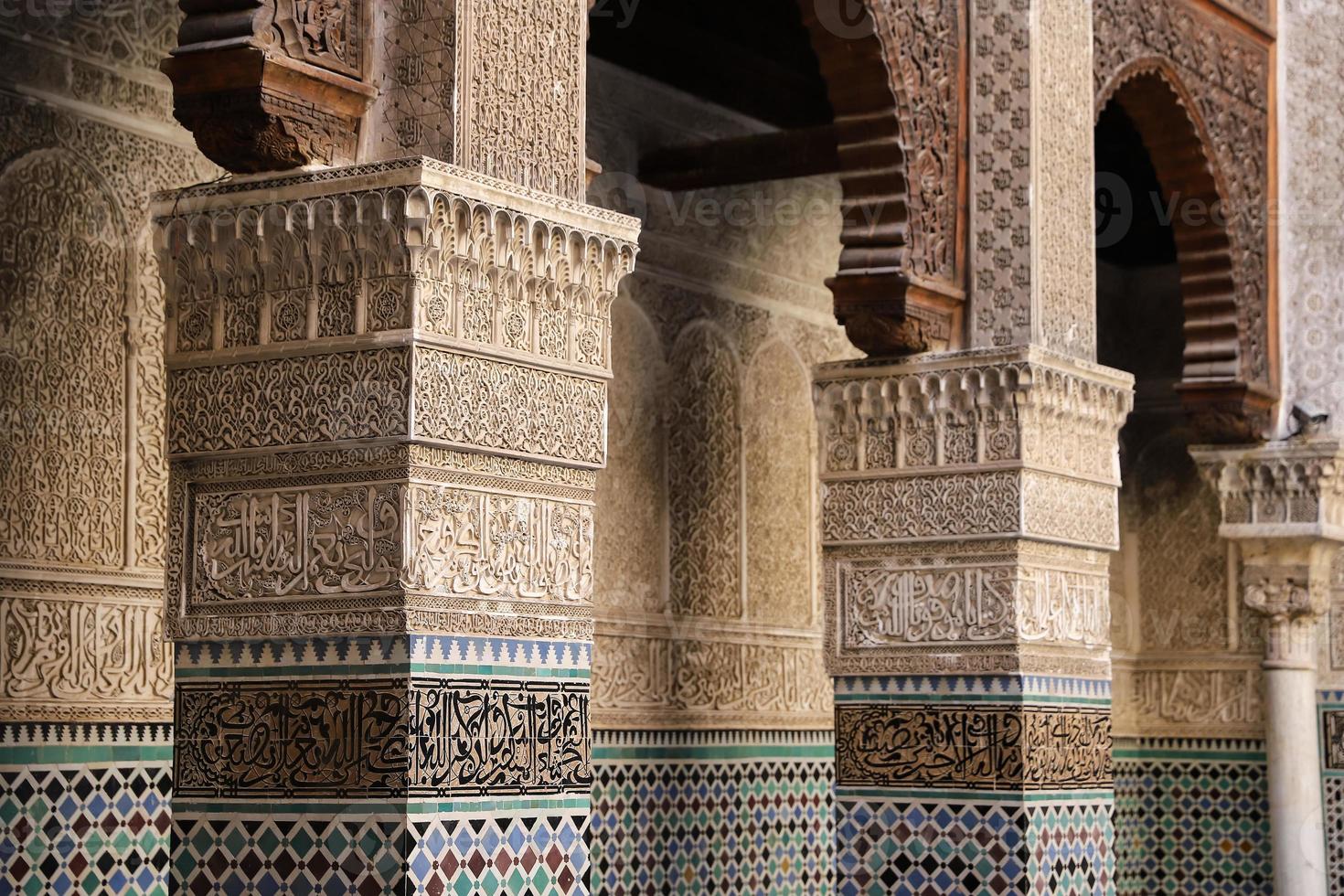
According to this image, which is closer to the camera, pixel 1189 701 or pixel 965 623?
pixel 965 623

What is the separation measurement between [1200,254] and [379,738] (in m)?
4.85

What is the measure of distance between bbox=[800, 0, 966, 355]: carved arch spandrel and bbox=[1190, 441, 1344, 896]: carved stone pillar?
270cm

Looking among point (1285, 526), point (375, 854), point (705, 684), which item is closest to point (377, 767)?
point (375, 854)

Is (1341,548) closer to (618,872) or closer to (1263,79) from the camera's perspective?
(1263,79)

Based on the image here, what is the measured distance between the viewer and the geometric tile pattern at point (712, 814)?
7324 millimetres

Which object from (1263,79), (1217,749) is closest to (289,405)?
(1263,79)

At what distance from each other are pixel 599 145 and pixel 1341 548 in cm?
362

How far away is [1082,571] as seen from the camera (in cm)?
624

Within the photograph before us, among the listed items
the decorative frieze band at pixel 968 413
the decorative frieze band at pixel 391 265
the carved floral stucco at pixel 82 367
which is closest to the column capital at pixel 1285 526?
the decorative frieze band at pixel 968 413

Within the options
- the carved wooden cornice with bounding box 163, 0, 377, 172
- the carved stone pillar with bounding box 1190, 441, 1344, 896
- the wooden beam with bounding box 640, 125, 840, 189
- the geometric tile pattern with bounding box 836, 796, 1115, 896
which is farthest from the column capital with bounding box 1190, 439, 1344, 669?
the carved wooden cornice with bounding box 163, 0, 377, 172

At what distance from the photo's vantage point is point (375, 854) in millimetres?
3811

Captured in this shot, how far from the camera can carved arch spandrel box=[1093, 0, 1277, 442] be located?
740 centimetres

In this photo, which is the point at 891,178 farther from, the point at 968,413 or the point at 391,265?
the point at 391,265

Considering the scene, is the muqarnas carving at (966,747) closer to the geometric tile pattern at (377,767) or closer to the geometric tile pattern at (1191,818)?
the geometric tile pattern at (377,767)
